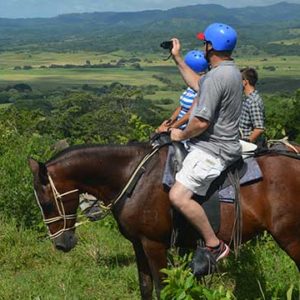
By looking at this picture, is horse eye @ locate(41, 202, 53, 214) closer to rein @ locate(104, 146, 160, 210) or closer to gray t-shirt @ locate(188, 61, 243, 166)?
rein @ locate(104, 146, 160, 210)

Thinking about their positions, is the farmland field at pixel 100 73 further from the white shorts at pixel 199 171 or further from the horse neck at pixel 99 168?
the white shorts at pixel 199 171

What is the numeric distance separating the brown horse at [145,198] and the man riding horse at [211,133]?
22 centimetres

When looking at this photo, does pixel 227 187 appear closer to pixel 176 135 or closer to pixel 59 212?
pixel 176 135

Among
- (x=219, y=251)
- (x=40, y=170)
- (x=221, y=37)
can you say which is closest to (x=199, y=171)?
(x=219, y=251)

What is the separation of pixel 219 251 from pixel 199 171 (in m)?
0.72

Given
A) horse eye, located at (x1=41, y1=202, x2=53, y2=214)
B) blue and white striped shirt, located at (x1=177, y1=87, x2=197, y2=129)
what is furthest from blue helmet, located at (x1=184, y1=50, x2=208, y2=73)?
horse eye, located at (x1=41, y1=202, x2=53, y2=214)

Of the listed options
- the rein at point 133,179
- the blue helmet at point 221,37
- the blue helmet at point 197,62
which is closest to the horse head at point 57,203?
the rein at point 133,179

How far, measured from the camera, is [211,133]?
4.40 metres

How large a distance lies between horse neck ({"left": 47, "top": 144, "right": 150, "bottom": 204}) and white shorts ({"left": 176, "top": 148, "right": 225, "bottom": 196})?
1.76ft

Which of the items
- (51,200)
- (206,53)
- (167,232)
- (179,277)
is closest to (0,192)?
(51,200)

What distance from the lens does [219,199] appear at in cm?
454

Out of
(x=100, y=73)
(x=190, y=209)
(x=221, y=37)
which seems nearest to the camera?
(x=221, y=37)

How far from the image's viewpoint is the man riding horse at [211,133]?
4191mm

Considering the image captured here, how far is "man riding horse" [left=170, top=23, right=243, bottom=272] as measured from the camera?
4191 mm
